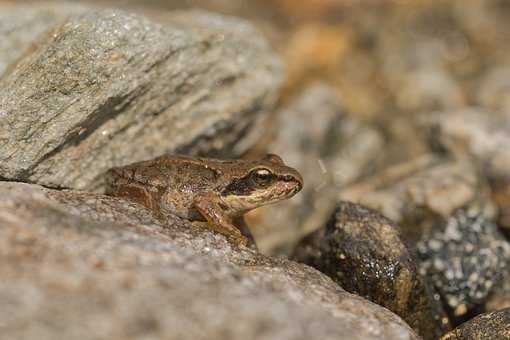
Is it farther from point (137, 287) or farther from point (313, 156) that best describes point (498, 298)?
point (137, 287)

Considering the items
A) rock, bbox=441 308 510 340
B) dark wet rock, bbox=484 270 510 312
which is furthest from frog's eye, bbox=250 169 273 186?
dark wet rock, bbox=484 270 510 312

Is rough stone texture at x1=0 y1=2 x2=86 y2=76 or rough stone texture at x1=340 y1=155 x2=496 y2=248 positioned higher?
rough stone texture at x1=0 y1=2 x2=86 y2=76

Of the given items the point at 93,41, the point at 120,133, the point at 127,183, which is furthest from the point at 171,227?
the point at 93,41

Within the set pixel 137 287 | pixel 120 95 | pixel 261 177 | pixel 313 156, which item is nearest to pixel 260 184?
pixel 261 177

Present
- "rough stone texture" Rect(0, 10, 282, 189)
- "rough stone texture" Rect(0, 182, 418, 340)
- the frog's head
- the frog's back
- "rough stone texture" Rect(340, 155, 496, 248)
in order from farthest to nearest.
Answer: "rough stone texture" Rect(340, 155, 496, 248)
the frog's head
the frog's back
"rough stone texture" Rect(0, 10, 282, 189)
"rough stone texture" Rect(0, 182, 418, 340)

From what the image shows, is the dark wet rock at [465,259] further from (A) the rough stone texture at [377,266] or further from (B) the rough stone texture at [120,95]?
(B) the rough stone texture at [120,95]

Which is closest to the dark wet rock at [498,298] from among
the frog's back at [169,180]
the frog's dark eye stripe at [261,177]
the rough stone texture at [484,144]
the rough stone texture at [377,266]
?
the rough stone texture at [377,266]

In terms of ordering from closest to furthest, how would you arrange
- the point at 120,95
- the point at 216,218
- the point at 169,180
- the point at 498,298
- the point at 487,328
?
1. the point at 487,328
2. the point at 216,218
3. the point at 169,180
4. the point at 120,95
5. the point at 498,298

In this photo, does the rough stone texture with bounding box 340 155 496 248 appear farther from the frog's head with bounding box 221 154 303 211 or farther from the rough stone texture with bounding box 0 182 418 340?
the rough stone texture with bounding box 0 182 418 340
